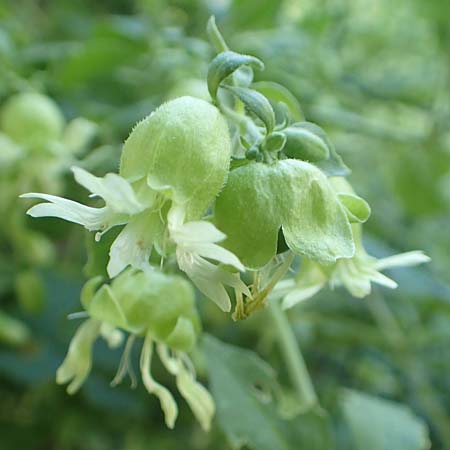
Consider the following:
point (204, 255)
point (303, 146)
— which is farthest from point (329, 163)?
point (204, 255)

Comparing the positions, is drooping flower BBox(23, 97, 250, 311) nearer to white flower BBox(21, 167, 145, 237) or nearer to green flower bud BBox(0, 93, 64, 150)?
white flower BBox(21, 167, 145, 237)

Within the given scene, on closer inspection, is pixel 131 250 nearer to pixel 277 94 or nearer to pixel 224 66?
pixel 224 66

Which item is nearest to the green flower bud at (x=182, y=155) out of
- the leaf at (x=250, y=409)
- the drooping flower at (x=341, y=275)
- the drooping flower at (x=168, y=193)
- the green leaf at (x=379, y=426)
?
the drooping flower at (x=168, y=193)

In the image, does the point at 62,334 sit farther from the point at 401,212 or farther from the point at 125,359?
Result: the point at 401,212

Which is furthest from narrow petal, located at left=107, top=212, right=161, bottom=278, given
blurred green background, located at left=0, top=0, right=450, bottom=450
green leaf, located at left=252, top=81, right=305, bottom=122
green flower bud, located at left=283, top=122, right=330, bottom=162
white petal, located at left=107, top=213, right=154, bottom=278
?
blurred green background, located at left=0, top=0, right=450, bottom=450

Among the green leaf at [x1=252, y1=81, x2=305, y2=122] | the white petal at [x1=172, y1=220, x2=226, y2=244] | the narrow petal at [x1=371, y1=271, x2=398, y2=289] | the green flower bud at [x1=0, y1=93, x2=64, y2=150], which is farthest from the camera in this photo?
the green flower bud at [x1=0, y1=93, x2=64, y2=150]

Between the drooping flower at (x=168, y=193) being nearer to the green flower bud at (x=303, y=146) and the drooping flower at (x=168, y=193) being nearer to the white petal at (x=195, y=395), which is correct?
the green flower bud at (x=303, y=146)
